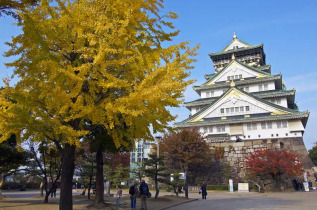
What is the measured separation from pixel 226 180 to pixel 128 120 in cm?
2706

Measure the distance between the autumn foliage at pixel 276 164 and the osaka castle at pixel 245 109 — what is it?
8224 millimetres

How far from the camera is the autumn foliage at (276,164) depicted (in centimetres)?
2531

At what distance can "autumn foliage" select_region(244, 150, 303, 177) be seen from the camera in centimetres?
2531

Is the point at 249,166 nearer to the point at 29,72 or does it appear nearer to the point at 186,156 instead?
the point at 186,156

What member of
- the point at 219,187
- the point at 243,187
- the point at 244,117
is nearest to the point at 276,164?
the point at 243,187

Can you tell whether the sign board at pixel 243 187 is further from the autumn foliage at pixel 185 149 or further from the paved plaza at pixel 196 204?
the paved plaza at pixel 196 204

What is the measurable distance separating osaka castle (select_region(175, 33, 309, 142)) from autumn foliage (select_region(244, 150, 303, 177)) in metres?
8.22

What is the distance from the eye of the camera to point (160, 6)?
9000 millimetres

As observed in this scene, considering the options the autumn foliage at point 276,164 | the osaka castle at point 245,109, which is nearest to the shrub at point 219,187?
the autumn foliage at point 276,164

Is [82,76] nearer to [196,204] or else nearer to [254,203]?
[196,204]

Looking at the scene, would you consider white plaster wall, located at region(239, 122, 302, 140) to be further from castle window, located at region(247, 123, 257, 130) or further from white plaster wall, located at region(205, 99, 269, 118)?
white plaster wall, located at region(205, 99, 269, 118)

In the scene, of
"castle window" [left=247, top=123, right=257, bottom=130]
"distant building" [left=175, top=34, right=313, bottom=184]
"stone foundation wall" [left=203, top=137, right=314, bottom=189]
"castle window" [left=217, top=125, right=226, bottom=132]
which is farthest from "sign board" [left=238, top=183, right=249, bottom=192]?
Result: "castle window" [left=217, top=125, right=226, bottom=132]

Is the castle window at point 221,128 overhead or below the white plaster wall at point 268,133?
overhead

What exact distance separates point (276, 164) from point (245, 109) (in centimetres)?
1470
